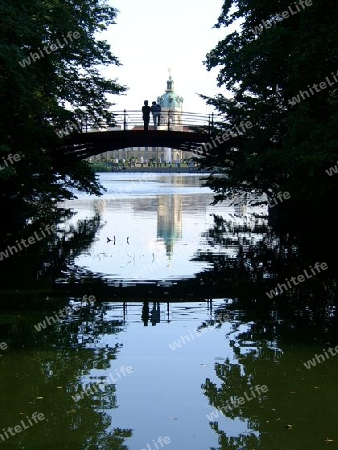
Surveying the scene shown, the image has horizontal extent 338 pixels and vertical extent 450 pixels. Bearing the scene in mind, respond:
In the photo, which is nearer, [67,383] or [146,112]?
[67,383]

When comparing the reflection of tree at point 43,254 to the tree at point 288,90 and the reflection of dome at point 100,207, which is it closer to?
the tree at point 288,90

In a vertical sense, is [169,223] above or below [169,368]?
above

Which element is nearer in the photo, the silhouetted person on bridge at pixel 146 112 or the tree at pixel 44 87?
the tree at pixel 44 87

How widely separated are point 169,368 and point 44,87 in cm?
2336

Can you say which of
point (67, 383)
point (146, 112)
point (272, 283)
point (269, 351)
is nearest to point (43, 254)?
point (272, 283)

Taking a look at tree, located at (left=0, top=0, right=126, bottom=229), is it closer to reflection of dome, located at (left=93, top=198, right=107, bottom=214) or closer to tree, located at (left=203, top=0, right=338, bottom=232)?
reflection of dome, located at (left=93, top=198, right=107, bottom=214)

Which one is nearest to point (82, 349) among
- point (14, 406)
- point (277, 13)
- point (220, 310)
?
point (14, 406)

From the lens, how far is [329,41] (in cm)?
2078

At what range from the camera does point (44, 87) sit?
32594 millimetres

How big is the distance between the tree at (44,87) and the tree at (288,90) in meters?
6.81

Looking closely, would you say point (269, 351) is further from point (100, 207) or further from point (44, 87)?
point (100, 207)

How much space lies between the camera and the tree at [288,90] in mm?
20797

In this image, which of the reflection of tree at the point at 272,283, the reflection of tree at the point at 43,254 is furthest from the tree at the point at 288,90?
the reflection of tree at the point at 43,254

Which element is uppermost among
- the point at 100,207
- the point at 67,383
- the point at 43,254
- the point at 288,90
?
the point at 288,90
